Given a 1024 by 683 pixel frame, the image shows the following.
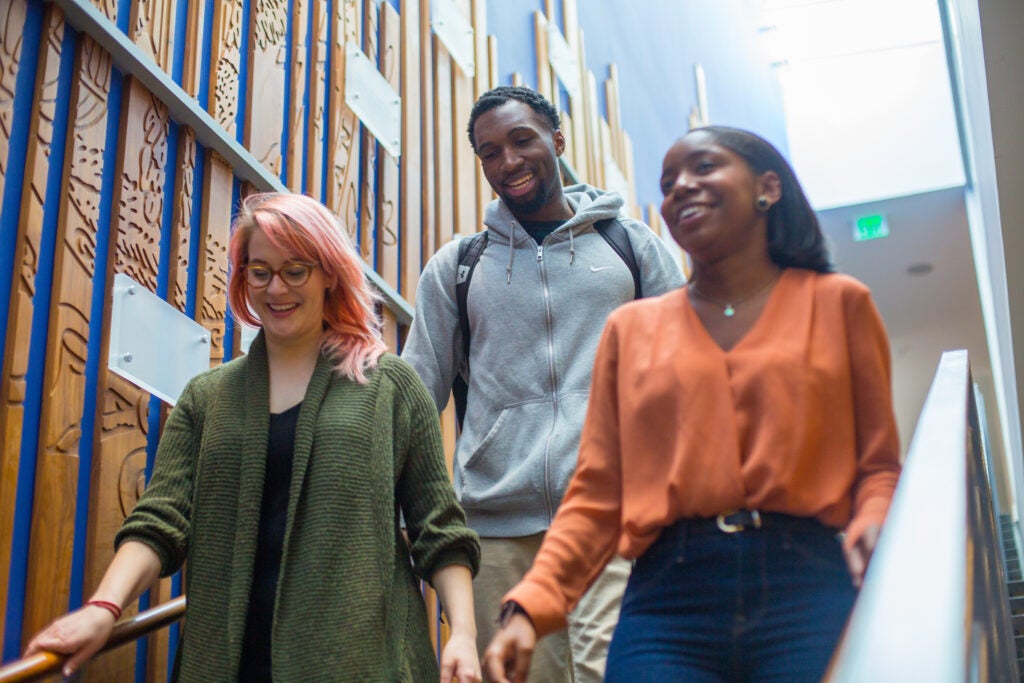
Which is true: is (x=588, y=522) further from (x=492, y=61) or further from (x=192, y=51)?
(x=492, y=61)

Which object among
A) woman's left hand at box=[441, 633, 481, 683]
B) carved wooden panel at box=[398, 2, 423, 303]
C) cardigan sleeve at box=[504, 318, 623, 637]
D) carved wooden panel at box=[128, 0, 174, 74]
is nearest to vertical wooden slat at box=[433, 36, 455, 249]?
carved wooden panel at box=[398, 2, 423, 303]

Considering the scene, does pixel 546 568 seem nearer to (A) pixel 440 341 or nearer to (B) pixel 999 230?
(A) pixel 440 341

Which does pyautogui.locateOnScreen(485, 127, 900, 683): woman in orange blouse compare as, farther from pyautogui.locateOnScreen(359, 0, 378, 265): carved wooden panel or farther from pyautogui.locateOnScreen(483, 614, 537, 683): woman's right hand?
pyautogui.locateOnScreen(359, 0, 378, 265): carved wooden panel

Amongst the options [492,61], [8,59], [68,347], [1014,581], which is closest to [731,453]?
[68,347]

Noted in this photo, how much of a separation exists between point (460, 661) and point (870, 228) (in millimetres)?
11062

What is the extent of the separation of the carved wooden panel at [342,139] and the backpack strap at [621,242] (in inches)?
54.9

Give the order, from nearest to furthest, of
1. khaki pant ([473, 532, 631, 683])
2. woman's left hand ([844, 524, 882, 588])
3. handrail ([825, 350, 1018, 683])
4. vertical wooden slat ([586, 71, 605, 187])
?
handrail ([825, 350, 1018, 683]) < woman's left hand ([844, 524, 882, 588]) < khaki pant ([473, 532, 631, 683]) < vertical wooden slat ([586, 71, 605, 187])

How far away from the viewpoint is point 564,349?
92.7 inches

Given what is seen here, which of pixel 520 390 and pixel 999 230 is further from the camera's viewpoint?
pixel 999 230

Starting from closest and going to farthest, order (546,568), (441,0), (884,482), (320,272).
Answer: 1. (884,482)
2. (546,568)
3. (320,272)
4. (441,0)

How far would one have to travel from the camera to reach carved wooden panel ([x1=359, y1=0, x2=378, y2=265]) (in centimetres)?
394

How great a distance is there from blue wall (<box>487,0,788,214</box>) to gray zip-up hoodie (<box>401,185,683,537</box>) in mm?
3190

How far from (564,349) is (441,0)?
2904 mm

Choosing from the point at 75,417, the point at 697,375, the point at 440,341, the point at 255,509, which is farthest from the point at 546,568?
the point at 75,417
